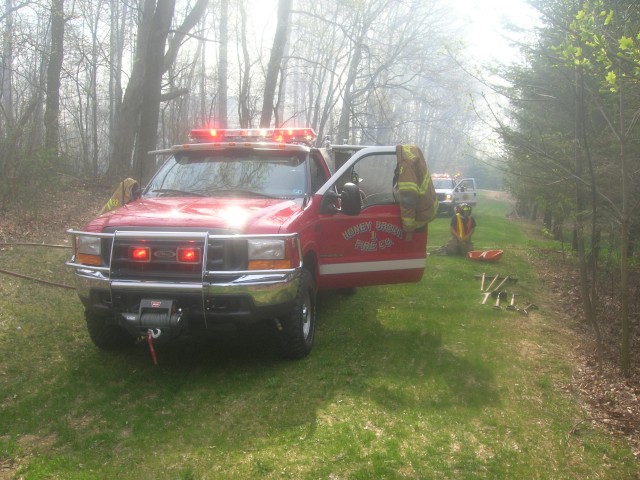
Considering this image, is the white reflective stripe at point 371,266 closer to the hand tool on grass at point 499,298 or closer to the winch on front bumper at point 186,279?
the winch on front bumper at point 186,279

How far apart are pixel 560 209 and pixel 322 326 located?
705 centimetres

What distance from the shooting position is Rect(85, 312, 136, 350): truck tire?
508 centimetres

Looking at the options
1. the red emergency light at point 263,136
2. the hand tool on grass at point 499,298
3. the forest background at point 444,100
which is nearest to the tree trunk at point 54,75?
the forest background at point 444,100

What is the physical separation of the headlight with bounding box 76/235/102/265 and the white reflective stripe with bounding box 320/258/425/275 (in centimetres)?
228

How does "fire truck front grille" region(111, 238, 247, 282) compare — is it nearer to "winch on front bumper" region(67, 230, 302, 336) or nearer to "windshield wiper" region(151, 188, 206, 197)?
"winch on front bumper" region(67, 230, 302, 336)

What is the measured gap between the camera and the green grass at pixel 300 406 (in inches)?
140

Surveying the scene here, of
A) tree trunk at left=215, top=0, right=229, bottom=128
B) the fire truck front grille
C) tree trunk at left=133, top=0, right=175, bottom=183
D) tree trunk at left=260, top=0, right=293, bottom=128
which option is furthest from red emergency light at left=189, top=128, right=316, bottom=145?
tree trunk at left=215, top=0, right=229, bottom=128

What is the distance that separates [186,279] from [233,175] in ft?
5.74

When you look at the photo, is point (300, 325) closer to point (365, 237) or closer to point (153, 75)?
point (365, 237)

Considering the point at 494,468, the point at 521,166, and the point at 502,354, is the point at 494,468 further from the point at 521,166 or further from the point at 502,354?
the point at 521,166

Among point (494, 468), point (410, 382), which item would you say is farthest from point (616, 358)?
Result: point (494, 468)

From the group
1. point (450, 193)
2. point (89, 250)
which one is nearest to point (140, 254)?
point (89, 250)

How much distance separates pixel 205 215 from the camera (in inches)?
183

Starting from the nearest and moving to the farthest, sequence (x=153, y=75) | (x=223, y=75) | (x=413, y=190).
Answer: (x=413, y=190), (x=153, y=75), (x=223, y=75)
